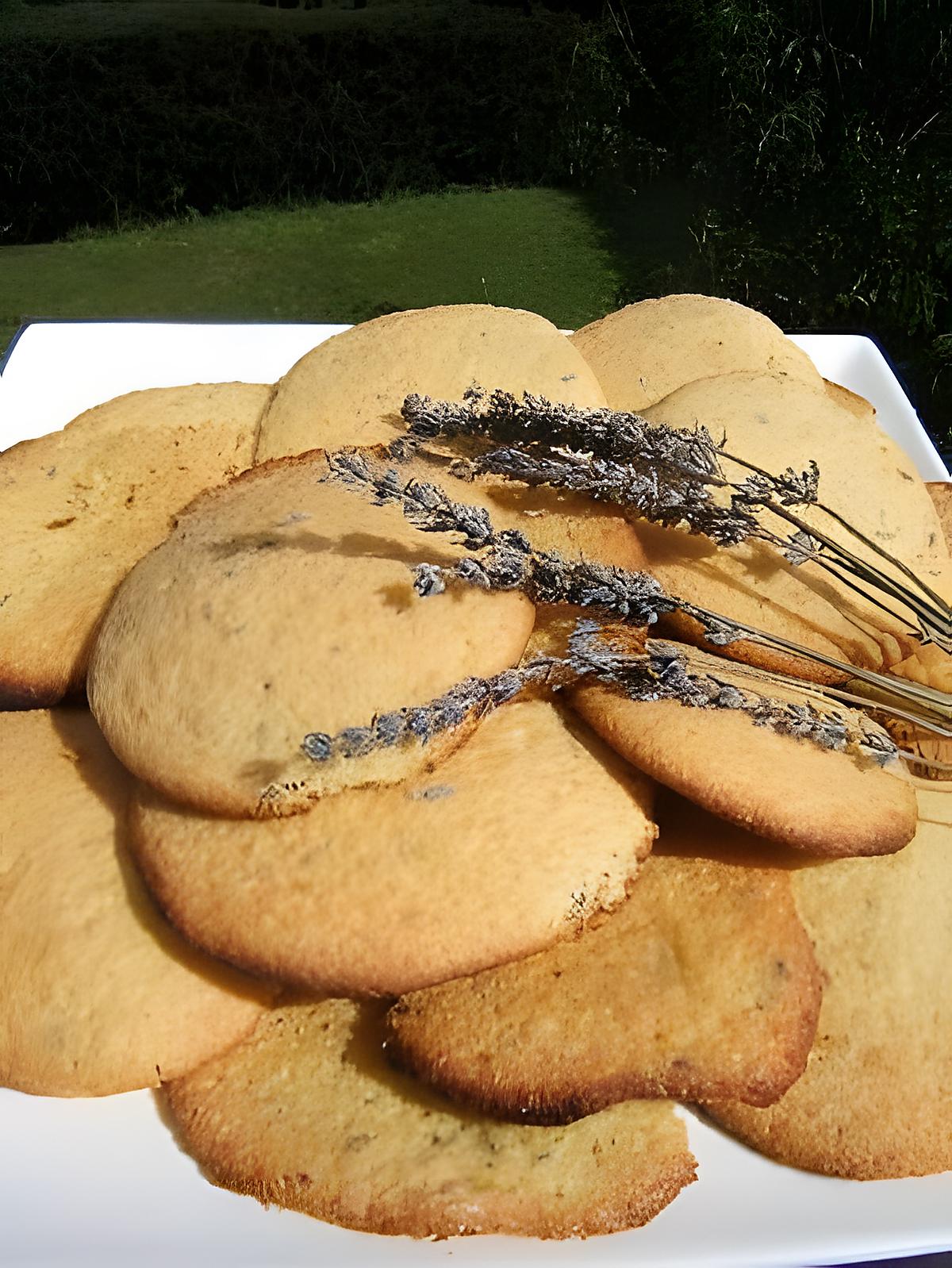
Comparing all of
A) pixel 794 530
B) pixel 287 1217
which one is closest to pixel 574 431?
pixel 794 530

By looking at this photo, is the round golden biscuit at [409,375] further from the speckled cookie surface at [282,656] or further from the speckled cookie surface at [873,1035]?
the speckled cookie surface at [873,1035]

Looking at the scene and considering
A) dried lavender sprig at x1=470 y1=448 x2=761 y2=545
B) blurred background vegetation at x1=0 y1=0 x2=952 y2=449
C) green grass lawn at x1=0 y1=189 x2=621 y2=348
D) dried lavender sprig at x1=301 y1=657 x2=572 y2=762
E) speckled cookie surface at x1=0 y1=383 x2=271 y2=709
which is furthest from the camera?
green grass lawn at x1=0 y1=189 x2=621 y2=348

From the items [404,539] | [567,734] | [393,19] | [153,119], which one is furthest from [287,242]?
[567,734]

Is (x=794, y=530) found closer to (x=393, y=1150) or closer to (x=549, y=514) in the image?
(x=549, y=514)

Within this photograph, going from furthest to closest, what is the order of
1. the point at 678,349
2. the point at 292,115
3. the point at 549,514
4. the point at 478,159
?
the point at 478,159
the point at 292,115
the point at 678,349
the point at 549,514

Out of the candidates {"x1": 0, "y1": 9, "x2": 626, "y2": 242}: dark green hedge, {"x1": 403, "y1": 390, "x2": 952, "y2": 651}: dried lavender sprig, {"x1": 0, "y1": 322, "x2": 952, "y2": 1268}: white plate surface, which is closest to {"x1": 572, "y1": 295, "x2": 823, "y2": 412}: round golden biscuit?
{"x1": 403, "y1": 390, "x2": 952, "y2": 651}: dried lavender sprig

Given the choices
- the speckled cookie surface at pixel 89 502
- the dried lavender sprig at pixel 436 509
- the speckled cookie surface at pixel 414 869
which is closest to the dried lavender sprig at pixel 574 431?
the dried lavender sprig at pixel 436 509

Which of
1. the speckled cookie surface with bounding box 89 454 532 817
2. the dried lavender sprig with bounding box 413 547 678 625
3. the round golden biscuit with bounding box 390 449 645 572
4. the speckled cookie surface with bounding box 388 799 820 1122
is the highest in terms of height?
the dried lavender sprig with bounding box 413 547 678 625

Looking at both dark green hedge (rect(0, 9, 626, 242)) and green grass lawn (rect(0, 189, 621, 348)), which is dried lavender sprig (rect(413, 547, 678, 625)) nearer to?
green grass lawn (rect(0, 189, 621, 348))
